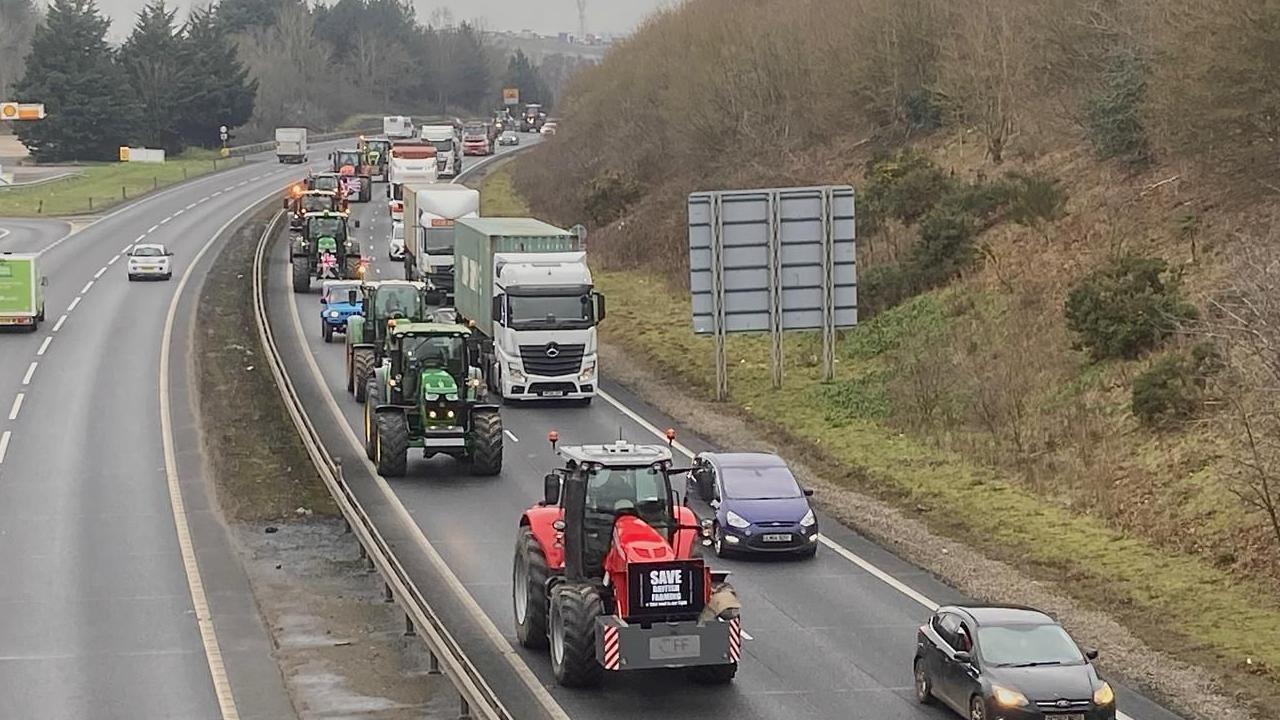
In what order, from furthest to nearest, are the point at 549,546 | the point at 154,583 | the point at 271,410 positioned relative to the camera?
the point at 271,410 < the point at 154,583 < the point at 549,546

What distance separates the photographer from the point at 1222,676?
76.2 feet

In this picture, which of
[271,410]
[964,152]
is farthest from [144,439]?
[964,152]

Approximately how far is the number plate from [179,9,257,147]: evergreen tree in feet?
446

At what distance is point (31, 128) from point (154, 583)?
11865 cm

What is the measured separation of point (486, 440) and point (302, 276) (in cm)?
3279

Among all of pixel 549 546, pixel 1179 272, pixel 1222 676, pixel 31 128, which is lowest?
pixel 1222 676

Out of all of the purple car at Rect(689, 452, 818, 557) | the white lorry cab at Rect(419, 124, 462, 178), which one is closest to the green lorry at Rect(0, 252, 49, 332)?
the purple car at Rect(689, 452, 818, 557)

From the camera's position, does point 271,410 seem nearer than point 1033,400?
No

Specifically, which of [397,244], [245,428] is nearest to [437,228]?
[397,244]

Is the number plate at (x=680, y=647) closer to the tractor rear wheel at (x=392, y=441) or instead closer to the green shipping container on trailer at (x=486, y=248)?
the tractor rear wheel at (x=392, y=441)

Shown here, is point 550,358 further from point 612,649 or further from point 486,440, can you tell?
point 612,649

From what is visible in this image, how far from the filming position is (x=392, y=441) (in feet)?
116

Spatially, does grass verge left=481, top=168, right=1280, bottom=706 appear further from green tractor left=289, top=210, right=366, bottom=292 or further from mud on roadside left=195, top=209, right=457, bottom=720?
green tractor left=289, top=210, right=366, bottom=292

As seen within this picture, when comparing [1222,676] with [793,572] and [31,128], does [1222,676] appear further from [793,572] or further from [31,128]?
[31,128]
